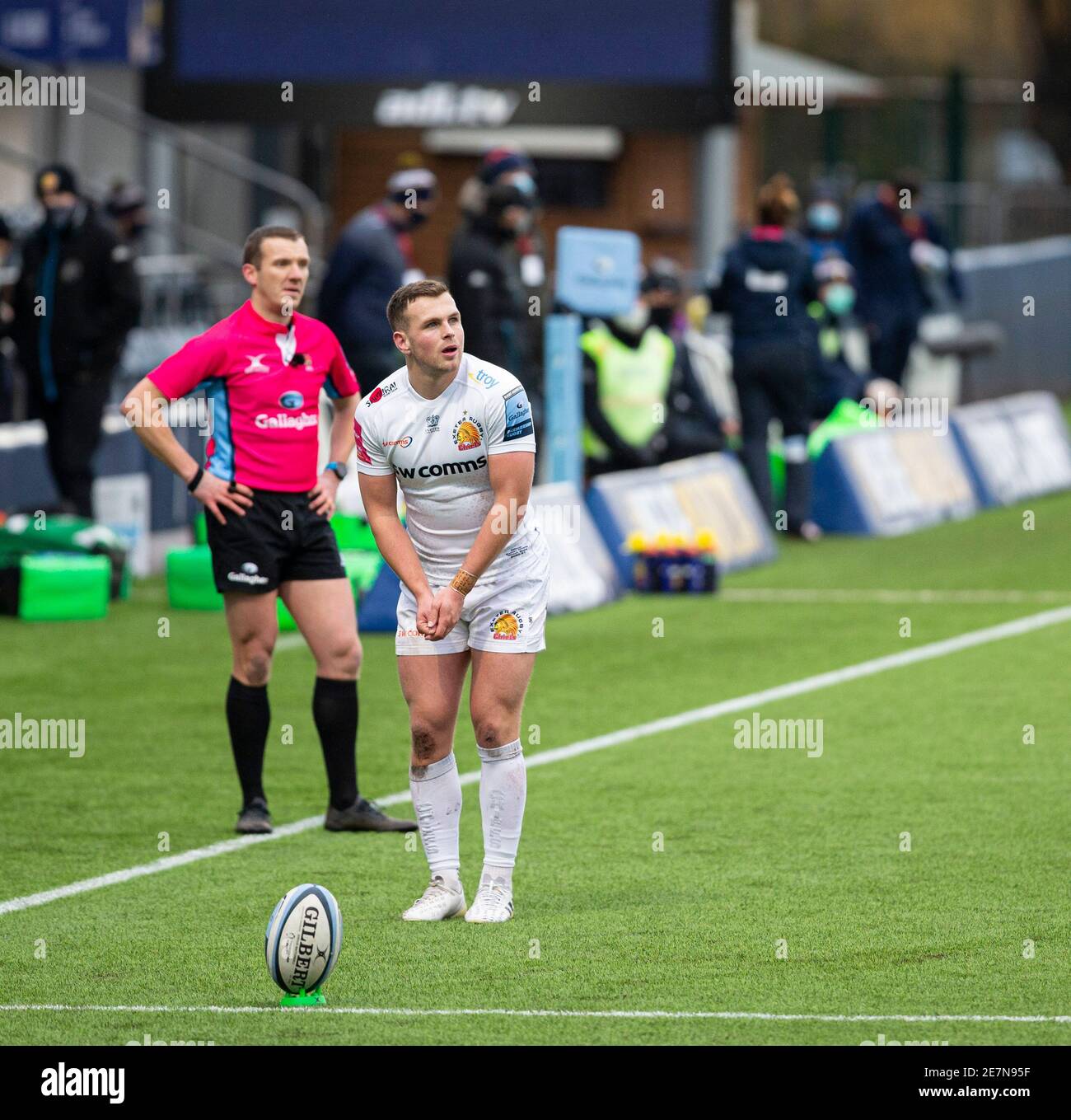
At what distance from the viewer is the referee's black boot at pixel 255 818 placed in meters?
8.73

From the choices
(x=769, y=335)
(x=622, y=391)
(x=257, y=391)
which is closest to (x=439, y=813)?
(x=257, y=391)

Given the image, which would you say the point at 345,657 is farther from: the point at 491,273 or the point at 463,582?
the point at 491,273

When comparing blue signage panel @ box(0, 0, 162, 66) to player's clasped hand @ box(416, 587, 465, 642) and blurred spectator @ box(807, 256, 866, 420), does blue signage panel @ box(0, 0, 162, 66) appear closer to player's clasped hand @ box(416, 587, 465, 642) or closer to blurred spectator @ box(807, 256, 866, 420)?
blurred spectator @ box(807, 256, 866, 420)

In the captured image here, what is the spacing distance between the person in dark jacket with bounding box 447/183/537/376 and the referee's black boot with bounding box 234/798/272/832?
678cm

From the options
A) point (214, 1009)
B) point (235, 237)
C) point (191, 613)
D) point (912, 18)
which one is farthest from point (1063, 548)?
point (912, 18)

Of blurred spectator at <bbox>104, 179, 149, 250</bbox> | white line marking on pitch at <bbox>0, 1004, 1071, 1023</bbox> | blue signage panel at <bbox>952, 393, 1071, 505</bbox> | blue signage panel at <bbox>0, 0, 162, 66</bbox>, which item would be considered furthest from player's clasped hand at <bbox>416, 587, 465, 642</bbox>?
blue signage panel at <bbox>0, 0, 162, 66</bbox>

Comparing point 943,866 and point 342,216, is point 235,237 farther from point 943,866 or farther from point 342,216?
point 943,866

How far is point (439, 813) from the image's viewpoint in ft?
24.6

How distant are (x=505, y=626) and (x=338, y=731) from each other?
5.35 feet

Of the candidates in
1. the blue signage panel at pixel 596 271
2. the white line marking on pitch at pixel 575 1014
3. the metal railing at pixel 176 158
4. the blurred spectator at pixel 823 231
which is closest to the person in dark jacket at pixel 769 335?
the blue signage panel at pixel 596 271

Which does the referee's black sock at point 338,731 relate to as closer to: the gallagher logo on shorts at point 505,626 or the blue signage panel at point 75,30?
the gallagher logo on shorts at point 505,626

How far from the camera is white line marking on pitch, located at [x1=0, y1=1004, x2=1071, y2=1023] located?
623 centimetres

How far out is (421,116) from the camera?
20.6 meters

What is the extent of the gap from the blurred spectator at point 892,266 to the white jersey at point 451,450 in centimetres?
1378
